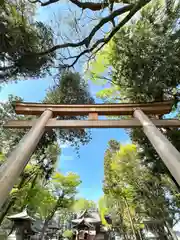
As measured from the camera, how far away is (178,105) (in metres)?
6.80

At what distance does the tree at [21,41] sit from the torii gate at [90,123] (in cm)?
176

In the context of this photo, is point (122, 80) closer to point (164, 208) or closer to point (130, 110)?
point (130, 110)

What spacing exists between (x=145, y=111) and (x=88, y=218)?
34.5 feet

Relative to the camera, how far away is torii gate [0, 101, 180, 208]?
86.9 inches

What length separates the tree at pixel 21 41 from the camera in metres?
4.46

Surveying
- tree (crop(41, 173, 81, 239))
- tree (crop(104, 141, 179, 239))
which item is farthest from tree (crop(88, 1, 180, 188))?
tree (crop(41, 173, 81, 239))

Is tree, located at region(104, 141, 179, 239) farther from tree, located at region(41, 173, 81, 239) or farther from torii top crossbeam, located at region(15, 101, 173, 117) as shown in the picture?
torii top crossbeam, located at region(15, 101, 173, 117)

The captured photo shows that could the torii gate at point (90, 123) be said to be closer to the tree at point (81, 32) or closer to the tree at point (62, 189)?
the tree at point (81, 32)

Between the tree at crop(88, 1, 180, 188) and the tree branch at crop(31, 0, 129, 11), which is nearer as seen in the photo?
the tree branch at crop(31, 0, 129, 11)

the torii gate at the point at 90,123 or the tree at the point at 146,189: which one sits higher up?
the tree at the point at 146,189

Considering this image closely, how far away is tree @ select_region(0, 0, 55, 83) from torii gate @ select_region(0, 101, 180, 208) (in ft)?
5.79

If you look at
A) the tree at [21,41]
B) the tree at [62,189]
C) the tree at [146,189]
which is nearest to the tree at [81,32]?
the tree at [21,41]


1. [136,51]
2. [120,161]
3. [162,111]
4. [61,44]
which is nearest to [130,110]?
[162,111]

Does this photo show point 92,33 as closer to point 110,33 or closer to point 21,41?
point 110,33
